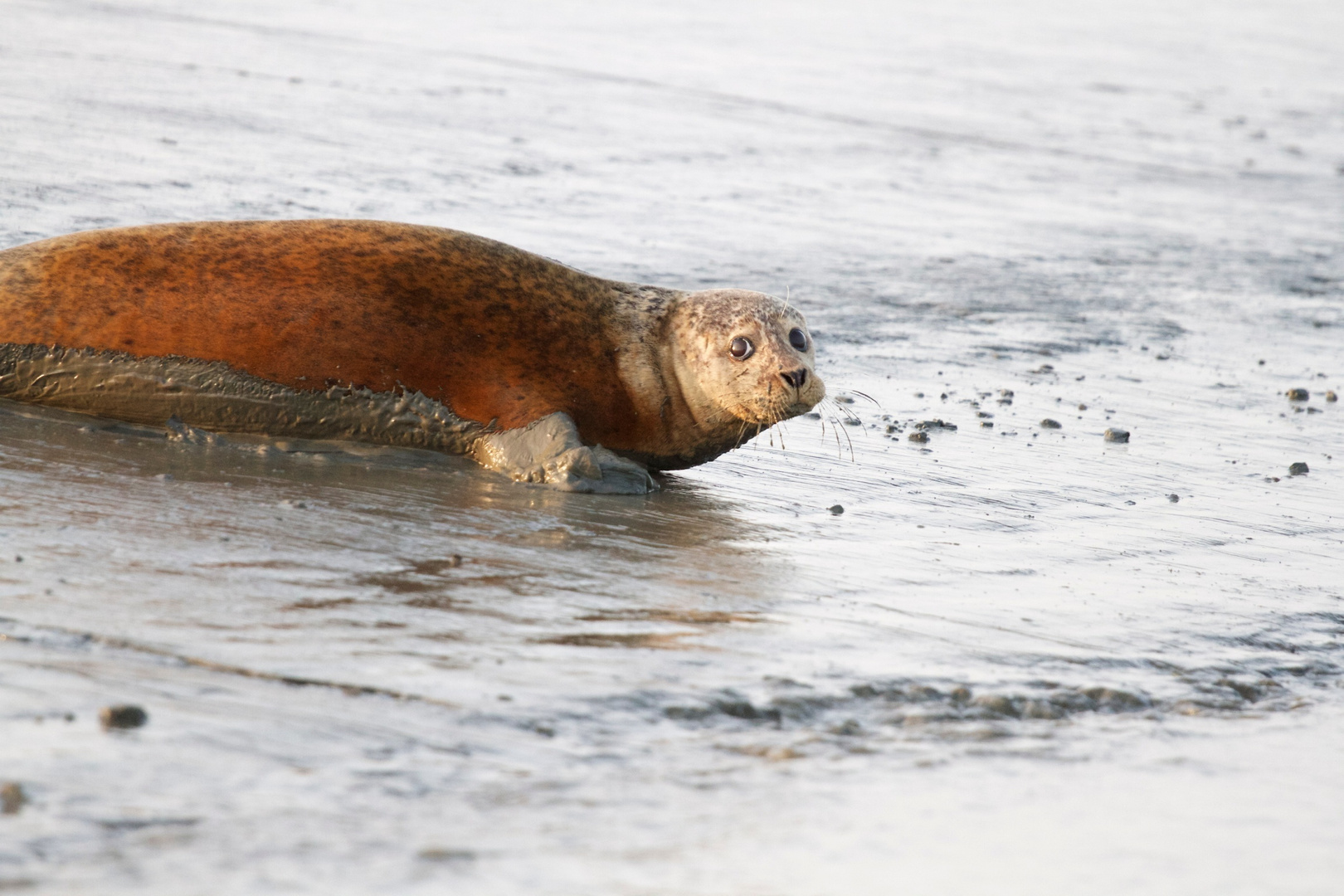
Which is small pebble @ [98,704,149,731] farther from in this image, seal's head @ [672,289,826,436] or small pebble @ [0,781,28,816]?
seal's head @ [672,289,826,436]

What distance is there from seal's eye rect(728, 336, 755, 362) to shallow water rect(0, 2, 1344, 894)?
0.44 m

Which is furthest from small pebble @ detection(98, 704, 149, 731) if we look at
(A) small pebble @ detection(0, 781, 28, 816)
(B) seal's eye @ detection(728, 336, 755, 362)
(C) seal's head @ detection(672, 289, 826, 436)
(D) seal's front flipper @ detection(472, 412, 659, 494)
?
(B) seal's eye @ detection(728, 336, 755, 362)

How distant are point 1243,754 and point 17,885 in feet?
7.61

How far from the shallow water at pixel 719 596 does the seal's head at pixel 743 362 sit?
273 mm

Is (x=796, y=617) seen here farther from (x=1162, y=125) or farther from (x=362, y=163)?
(x=1162, y=125)

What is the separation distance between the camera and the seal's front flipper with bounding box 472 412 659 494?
5.04 m

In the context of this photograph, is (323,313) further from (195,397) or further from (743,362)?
(743,362)

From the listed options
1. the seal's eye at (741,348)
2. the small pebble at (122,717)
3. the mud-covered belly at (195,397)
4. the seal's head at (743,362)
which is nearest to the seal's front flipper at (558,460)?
the mud-covered belly at (195,397)

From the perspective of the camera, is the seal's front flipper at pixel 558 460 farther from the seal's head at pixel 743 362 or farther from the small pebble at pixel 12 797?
the small pebble at pixel 12 797

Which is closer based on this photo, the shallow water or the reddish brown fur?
the shallow water

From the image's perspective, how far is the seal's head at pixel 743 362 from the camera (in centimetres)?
541

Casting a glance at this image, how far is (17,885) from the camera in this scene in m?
2.12

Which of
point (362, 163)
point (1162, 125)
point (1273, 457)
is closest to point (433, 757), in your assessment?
point (1273, 457)

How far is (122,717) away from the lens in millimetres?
2625
